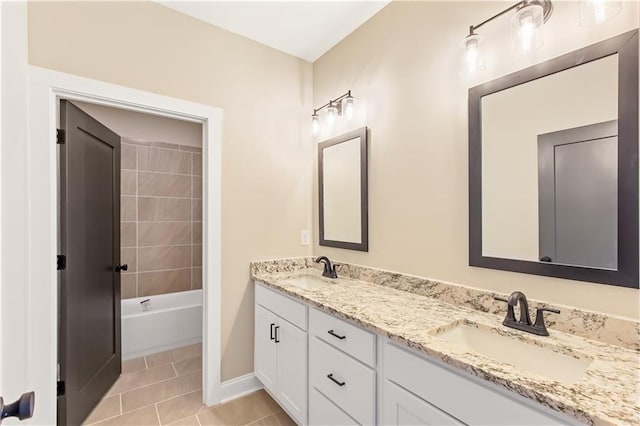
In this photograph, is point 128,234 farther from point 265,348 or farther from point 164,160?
point 265,348

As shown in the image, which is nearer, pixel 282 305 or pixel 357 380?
pixel 357 380

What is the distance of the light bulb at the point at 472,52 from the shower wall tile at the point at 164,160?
10.4 ft

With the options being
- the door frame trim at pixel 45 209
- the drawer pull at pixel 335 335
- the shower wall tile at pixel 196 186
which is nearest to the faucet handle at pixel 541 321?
the drawer pull at pixel 335 335

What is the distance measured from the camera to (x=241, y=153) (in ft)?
7.32

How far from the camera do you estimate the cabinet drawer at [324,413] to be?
1.41m

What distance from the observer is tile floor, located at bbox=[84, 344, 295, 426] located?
1.91m

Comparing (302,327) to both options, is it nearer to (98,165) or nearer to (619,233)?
(619,233)

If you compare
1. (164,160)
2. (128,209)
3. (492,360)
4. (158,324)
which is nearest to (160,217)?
(128,209)

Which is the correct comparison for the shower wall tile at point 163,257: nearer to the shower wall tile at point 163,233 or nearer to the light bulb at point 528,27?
the shower wall tile at point 163,233

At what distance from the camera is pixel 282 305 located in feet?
6.23

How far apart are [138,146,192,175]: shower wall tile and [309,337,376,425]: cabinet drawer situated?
2774mm

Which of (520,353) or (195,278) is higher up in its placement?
(520,353)

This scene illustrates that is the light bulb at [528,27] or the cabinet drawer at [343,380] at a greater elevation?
the light bulb at [528,27]

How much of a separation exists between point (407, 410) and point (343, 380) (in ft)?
1.23
